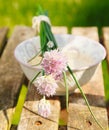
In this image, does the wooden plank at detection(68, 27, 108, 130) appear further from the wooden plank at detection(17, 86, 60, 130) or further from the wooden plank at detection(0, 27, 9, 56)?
the wooden plank at detection(0, 27, 9, 56)

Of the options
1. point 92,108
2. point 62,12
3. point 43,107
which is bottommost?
point 62,12

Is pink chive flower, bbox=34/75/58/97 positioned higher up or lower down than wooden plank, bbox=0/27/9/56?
higher up

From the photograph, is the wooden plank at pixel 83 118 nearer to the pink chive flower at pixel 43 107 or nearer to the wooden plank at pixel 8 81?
the pink chive flower at pixel 43 107

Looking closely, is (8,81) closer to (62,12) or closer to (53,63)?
(53,63)

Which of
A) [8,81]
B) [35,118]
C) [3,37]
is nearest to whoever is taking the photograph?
[35,118]

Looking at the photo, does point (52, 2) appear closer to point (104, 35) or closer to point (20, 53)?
point (104, 35)

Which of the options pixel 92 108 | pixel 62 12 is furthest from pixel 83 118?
pixel 62 12

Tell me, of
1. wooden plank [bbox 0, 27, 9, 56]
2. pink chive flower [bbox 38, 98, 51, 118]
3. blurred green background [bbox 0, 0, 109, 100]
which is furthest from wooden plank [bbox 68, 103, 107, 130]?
blurred green background [bbox 0, 0, 109, 100]
